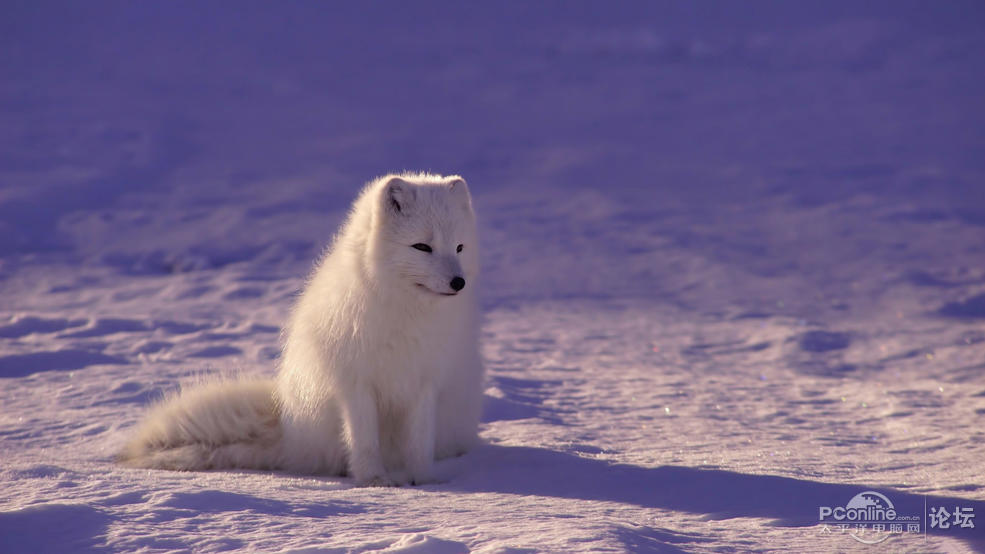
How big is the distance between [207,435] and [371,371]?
2.68ft

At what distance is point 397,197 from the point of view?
3502 mm

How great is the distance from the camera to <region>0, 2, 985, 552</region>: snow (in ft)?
10.2

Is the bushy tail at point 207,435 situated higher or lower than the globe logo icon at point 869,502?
higher

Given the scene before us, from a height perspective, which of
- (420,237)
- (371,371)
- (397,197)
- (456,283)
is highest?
(397,197)

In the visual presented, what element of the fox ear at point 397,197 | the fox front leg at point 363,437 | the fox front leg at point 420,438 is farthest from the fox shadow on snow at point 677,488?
the fox ear at point 397,197

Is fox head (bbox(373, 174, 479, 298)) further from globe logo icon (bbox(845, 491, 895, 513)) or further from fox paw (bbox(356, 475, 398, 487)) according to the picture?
globe logo icon (bbox(845, 491, 895, 513))

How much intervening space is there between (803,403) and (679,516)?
94.6 inches

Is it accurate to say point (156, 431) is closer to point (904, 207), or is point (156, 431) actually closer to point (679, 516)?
point (679, 516)

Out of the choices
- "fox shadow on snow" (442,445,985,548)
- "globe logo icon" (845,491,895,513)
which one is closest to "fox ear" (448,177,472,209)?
"fox shadow on snow" (442,445,985,548)

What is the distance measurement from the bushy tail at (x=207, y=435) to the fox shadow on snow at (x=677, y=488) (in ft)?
2.73

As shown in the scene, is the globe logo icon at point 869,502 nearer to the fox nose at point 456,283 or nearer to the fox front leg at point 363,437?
the fox nose at point 456,283

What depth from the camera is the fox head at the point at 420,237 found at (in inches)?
134

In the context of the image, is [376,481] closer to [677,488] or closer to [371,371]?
[371,371]

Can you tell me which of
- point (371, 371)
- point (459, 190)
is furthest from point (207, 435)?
point (459, 190)
